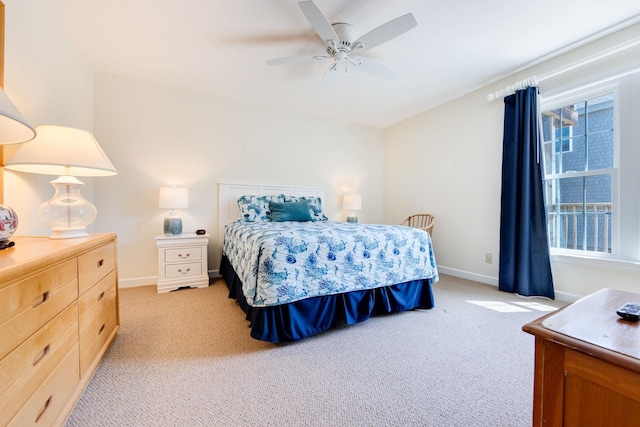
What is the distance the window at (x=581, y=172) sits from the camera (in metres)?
2.31

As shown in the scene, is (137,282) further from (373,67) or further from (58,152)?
(373,67)

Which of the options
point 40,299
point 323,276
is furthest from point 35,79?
point 323,276

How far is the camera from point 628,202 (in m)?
2.13

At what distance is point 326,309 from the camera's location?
185 cm

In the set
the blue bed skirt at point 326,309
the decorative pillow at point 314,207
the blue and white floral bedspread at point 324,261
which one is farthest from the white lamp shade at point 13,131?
the decorative pillow at point 314,207

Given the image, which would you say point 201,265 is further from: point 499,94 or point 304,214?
point 499,94

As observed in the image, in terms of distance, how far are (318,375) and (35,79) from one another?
8.48 ft

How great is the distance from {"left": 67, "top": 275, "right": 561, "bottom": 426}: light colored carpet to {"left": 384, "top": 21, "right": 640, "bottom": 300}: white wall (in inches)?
32.6

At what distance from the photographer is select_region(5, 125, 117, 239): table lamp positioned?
1267 mm

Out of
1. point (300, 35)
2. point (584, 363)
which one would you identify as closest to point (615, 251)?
point (584, 363)

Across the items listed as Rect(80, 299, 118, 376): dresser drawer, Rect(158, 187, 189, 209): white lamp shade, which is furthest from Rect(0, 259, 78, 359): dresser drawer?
Rect(158, 187, 189, 209): white lamp shade

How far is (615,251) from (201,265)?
4025 millimetres

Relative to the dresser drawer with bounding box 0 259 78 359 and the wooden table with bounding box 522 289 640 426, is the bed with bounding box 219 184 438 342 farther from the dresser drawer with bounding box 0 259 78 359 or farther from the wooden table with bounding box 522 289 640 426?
the wooden table with bounding box 522 289 640 426

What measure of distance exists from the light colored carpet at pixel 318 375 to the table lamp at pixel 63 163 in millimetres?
832
